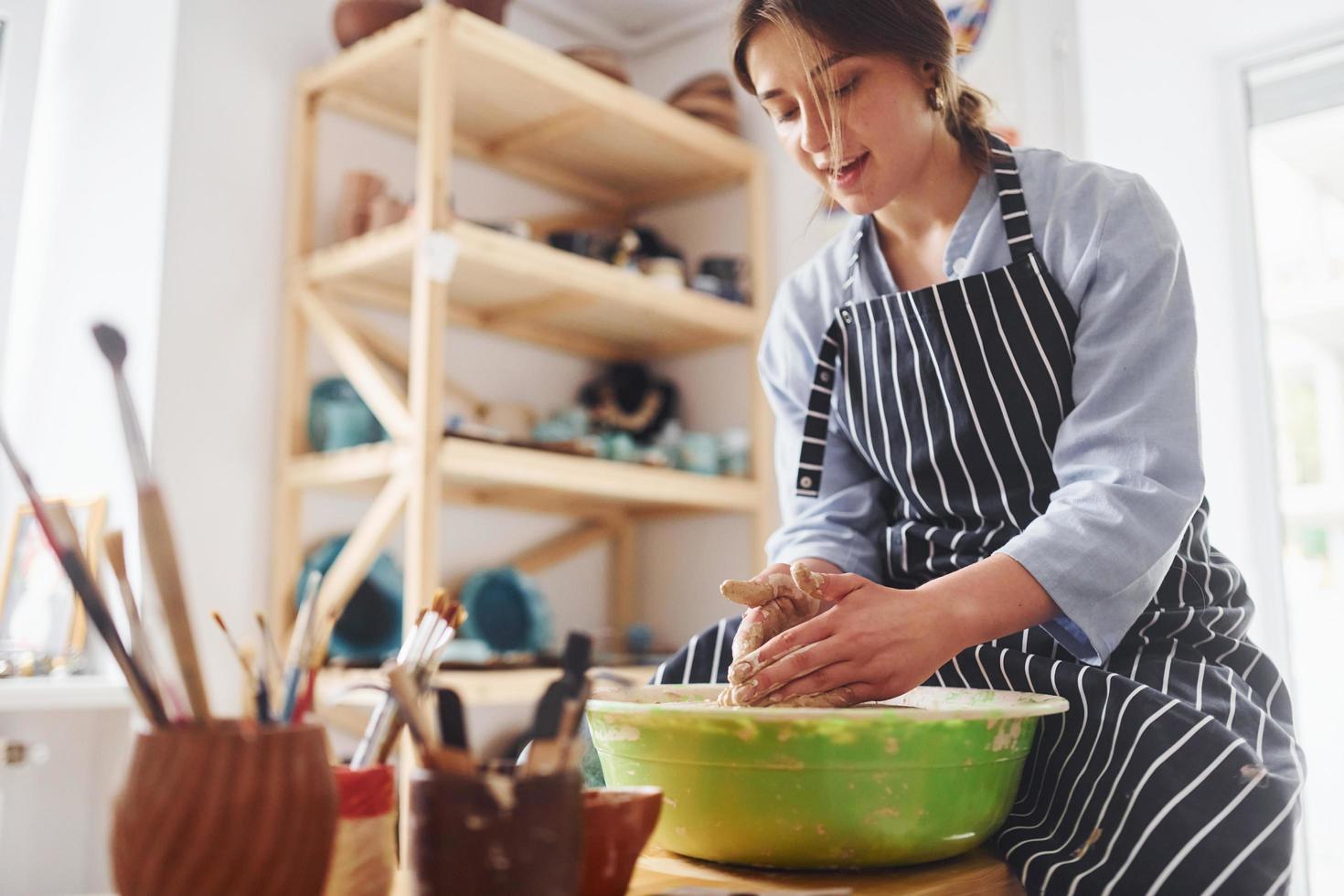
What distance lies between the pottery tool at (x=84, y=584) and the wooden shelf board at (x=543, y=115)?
1.79 metres

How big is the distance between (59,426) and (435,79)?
929mm

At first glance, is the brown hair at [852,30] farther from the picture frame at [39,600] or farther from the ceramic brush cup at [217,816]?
the picture frame at [39,600]

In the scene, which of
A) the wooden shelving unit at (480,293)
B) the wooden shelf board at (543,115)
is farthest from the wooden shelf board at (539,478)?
the wooden shelf board at (543,115)

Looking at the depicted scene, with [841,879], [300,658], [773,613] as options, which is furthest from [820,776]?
[300,658]

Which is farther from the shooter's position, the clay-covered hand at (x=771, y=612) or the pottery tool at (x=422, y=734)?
the clay-covered hand at (x=771, y=612)

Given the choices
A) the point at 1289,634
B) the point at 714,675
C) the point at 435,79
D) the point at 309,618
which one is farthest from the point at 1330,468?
the point at 309,618

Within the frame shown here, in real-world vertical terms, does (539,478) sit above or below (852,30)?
below

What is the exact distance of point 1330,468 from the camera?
6.21 feet

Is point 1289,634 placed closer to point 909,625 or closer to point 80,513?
point 909,625

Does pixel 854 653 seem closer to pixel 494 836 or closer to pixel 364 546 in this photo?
pixel 494 836

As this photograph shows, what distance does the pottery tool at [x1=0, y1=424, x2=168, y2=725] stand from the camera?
43 centimetres

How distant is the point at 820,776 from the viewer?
24.2 inches

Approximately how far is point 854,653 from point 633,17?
8.24 feet

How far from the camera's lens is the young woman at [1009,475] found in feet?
2.33
